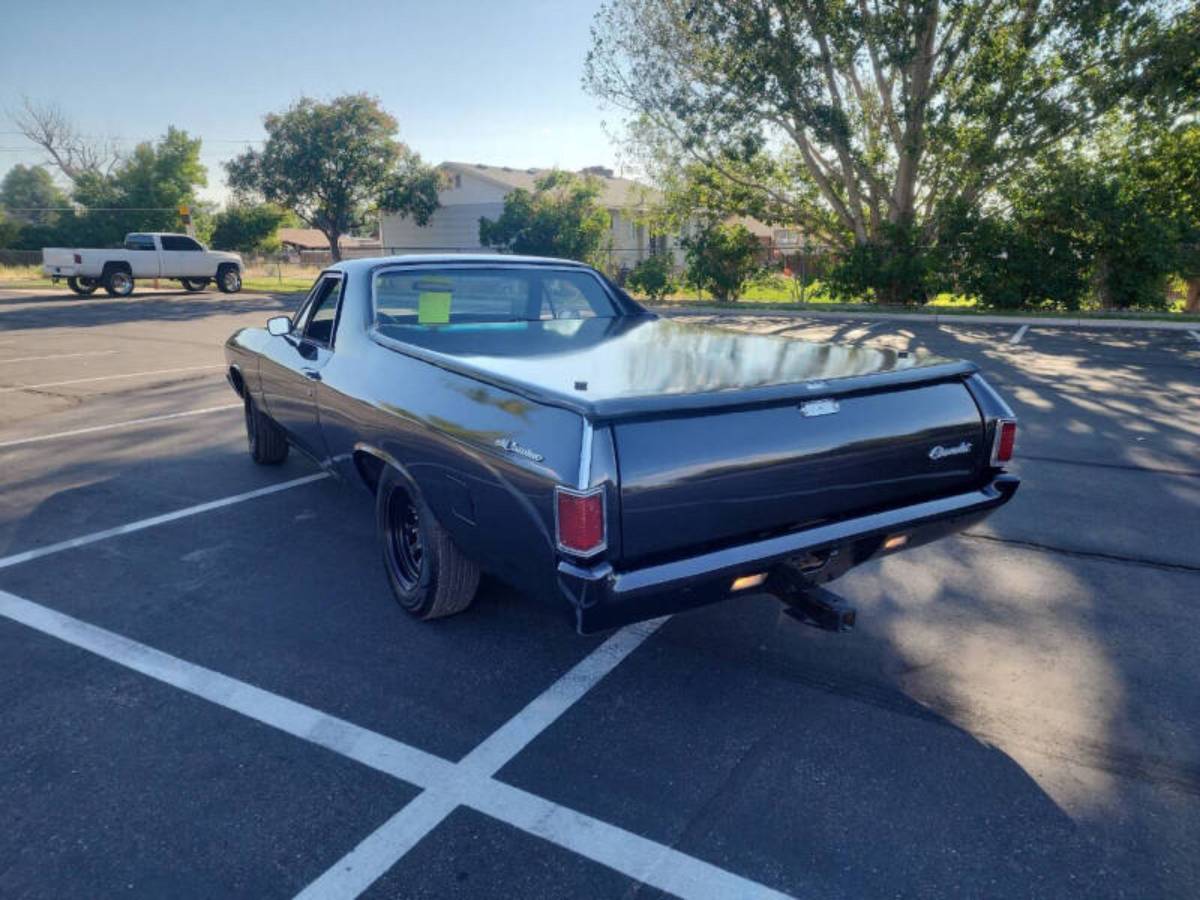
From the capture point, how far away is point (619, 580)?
8.92 ft

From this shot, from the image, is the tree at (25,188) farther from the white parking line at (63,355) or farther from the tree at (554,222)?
the white parking line at (63,355)

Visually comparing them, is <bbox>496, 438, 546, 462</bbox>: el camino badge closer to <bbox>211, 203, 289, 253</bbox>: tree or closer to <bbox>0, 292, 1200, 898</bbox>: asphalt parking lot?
<bbox>0, 292, 1200, 898</bbox>: asphalt parking lot

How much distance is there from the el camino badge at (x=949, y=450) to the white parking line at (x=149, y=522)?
178 inches

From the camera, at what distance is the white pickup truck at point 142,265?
25.8 m

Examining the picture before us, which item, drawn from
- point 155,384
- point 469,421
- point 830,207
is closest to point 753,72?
point 830,207

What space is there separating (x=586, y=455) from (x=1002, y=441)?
6.81ft

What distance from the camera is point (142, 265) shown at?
2700cm

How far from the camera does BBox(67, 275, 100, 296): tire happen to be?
86.1 feet

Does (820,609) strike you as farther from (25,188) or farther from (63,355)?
(25,188)

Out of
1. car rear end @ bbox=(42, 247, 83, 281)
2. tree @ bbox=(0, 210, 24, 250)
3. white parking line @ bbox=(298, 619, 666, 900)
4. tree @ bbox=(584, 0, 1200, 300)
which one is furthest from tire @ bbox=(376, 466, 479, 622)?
tree @ bbox=(0, 210, 24, 250)

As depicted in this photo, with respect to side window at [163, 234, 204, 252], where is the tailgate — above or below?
below

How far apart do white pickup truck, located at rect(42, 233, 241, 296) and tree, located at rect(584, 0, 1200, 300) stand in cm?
1530

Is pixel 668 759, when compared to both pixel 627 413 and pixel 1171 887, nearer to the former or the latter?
pixel 627 413

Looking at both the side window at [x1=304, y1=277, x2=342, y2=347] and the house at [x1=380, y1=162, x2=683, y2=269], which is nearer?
the side window at [x1=304, y1=277, x2=342, y2=347]
